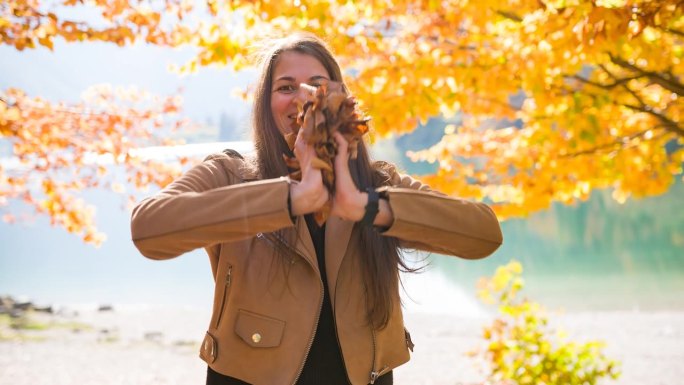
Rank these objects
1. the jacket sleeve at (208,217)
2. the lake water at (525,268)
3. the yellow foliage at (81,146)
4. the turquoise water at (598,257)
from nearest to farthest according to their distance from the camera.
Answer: the jacket sleeve at (208,217) → the yellow foliage at (81,146) → the turquoise water at (598,257) → the lake water at (525,268)

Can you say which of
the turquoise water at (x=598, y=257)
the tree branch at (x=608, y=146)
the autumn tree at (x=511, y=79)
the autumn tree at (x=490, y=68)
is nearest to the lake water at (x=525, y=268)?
the turquoise water at (x=598, y=257)

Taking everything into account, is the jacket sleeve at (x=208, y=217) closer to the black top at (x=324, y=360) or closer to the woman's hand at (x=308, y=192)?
the woman's hand at (x=308, y=192)

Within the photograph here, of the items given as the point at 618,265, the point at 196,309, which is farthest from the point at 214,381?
the point at 618,265

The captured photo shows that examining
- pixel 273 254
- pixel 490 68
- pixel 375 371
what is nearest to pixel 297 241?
pixel 273 254

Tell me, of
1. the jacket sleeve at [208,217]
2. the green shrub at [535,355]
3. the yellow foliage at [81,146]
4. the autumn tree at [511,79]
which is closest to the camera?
the jacket sleeve at [208,217]

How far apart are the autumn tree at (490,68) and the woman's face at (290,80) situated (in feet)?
5.73

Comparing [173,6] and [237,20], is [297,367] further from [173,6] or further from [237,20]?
[173,6]

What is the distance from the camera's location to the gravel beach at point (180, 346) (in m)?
8.45

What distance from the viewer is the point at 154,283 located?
62.7ft

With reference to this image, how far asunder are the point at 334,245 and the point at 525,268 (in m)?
17.7

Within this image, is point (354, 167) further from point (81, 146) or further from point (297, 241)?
point (81, 146)

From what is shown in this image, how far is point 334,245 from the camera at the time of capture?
170 cm

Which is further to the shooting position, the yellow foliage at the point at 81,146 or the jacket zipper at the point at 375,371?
the yellow foliage at the point at 81,146

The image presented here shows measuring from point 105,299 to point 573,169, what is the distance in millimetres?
14475
